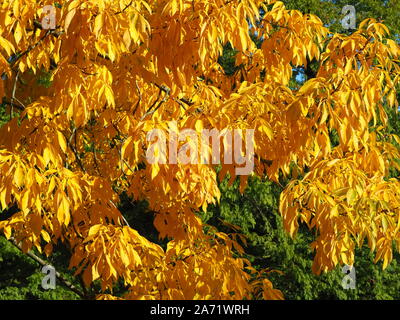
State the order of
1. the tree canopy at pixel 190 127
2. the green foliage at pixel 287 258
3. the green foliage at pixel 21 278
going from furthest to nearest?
1. the green foliage at pixel 21 278
2. the green foliage at pixel 287 258
3. the tree canopy at pixel 190 127

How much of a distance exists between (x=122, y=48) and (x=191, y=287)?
1.40 m

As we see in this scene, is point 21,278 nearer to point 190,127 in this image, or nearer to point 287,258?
point 287,258

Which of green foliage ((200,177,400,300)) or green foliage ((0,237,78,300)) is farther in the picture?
green foliage ((0,237,78,300))

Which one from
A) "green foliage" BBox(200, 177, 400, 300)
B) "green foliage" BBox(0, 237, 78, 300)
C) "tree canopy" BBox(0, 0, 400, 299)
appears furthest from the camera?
"green foliage" BBox(0, 237, 78, 300)

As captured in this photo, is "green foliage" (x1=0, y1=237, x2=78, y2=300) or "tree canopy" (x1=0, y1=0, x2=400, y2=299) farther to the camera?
"green foliage" (x1=0, y1=237, x2=78, y2=300)

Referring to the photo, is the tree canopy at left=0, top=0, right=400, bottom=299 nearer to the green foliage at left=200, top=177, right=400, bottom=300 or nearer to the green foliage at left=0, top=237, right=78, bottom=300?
the green foliage at left=200, top=177, right=400, bottom=300

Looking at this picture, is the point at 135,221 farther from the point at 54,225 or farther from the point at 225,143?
the point at 225,143

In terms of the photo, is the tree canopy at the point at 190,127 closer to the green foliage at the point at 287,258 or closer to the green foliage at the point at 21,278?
the green foliage at the point at 287,258

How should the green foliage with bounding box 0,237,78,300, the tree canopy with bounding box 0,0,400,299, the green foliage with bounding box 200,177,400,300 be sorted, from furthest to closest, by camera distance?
the green foliage with bounding box 0,237,78,300 → the green foliage with bounding box 200,177,400,300 → the tree canopy with bounding box 0,0,400,299

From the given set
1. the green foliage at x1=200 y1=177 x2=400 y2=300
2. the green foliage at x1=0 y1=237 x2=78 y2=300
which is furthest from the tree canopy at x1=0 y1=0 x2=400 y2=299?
the green foliage at x1=0 y1=237 x2=78 y2=300

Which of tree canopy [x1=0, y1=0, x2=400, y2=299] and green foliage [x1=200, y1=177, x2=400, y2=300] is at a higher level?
tree canopy [x1=0, y1=0, x2=400, y2=299]

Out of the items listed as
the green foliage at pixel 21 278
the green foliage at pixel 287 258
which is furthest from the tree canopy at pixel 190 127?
the green foliage at pixel 21 278

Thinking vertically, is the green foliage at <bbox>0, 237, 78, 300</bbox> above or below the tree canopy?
below

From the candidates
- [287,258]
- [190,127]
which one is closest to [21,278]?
[287,258]
